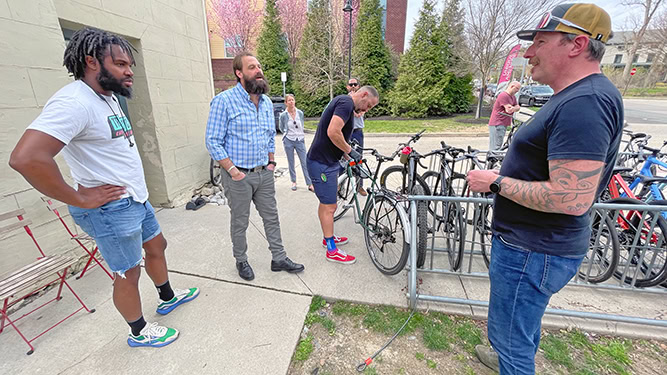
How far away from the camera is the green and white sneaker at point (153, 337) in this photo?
6.88 ft

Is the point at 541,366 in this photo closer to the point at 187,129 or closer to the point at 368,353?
the point at 368,353

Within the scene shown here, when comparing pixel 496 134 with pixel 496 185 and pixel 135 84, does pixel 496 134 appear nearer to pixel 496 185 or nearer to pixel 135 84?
pixel 496 185

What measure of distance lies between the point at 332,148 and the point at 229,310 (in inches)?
67.3

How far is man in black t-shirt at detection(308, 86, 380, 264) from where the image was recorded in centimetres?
281

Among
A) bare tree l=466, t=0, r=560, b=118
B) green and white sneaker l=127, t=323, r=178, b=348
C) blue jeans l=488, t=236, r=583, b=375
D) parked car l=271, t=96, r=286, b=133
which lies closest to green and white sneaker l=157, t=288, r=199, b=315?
green and white sneaker l=127, t=323, r=178, b=348

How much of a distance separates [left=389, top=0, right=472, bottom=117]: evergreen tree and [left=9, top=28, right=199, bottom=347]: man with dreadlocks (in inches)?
595

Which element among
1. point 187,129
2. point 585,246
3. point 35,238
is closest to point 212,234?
point 35,238

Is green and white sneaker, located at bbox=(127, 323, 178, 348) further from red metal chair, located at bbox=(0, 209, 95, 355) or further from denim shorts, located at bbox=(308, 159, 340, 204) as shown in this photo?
Answer: denim shorts, located at bbox=(308, 159, 340, 204)

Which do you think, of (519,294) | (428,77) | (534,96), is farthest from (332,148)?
(534,96)

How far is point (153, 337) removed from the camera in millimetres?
2125

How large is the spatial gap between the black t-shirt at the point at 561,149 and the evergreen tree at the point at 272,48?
58.5 feet

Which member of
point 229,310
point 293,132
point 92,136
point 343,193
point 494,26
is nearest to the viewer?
point 92,136

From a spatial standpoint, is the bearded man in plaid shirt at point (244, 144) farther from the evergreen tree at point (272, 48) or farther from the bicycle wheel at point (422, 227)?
the evergreen tree at point (272, 48)

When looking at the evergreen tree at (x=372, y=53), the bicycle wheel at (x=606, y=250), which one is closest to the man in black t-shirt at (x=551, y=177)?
the bicycle wheel at (x=606, y=250)
